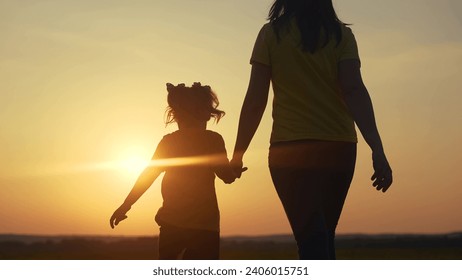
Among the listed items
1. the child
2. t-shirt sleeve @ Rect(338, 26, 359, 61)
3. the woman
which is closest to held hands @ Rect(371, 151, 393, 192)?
the woman

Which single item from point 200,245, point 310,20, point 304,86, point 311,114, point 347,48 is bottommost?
point 200,245

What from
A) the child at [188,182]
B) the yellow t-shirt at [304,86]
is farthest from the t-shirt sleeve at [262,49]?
the child at [188,182]

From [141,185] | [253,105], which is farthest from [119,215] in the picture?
[253,105]

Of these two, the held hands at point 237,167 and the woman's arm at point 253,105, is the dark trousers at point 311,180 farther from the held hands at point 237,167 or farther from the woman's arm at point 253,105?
the held hands at point 237,167

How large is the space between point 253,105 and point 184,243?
1555mm

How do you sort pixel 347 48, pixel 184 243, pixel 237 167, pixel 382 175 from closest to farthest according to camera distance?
pixel 382 175 → pixel 347 48 → pixel 237 167 → pixel 184 243

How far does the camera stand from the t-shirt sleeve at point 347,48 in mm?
4918

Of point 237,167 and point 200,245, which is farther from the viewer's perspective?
point 200,245

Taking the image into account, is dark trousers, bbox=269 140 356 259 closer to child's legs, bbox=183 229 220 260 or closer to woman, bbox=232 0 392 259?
woman, bbox=232 0 392 259

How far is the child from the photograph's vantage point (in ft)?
19.8

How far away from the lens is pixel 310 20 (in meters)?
4.89

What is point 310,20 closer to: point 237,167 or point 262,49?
point 262,49

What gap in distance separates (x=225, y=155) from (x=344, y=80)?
162 centimetres
